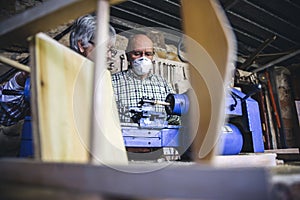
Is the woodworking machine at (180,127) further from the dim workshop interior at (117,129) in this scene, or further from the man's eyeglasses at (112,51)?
the man's eyeglasses at (112,51)

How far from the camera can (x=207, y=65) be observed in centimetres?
70

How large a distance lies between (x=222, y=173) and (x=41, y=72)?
0.58 meters

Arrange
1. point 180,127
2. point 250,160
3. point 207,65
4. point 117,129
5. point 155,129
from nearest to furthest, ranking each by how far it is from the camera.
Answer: point 207,65 → point 117,129 → point 250,160 → point 155,129 → point 180,127

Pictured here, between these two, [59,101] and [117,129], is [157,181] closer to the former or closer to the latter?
[59,101]

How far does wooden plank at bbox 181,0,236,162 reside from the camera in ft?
2.05

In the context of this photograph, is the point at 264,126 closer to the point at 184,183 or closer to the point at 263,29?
the point at 263,29

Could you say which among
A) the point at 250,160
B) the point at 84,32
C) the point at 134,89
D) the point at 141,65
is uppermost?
the point at 84,32

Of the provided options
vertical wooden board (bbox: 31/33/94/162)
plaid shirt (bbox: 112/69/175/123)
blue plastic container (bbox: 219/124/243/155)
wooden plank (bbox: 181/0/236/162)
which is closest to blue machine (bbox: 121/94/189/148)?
blue plastic container (bbox: 219/124/243/155)

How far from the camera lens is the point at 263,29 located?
3141 mm

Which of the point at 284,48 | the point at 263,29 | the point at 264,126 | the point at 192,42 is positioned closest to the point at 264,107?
the point at 264,126

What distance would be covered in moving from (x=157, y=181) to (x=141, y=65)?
2287 mm

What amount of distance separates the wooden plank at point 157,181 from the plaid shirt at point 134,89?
1927 millimetres

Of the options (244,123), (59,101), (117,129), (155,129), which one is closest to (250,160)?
(244,123)

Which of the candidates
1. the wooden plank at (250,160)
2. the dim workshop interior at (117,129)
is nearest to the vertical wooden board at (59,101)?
the dim workshop interior at (117,129)
